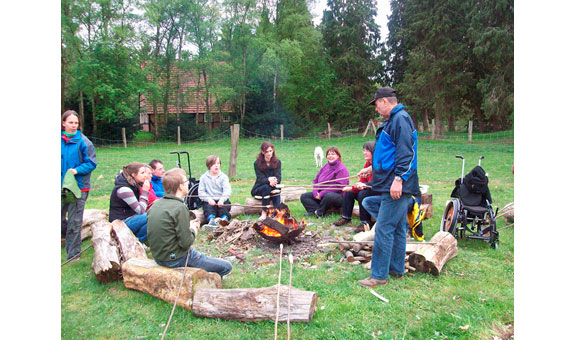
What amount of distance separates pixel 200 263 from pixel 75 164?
1.90m

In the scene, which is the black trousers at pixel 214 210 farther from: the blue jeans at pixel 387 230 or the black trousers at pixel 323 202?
the blue jeans at pixel 387 230

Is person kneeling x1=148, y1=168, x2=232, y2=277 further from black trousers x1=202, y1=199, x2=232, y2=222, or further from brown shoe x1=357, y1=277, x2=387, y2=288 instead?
black trousers x1=202, y1=199, x2=232, y2=222

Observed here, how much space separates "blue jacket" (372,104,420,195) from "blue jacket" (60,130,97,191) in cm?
307

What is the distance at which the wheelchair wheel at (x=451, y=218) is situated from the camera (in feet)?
15.3

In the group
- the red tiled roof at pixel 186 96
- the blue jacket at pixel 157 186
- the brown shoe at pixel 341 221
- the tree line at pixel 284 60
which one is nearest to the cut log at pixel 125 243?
the blue jacket at pixel 157 186

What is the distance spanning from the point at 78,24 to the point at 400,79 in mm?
21055

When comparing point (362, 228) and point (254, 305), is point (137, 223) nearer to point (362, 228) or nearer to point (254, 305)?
point (254, 305)

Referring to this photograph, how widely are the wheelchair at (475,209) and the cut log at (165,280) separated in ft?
9.97

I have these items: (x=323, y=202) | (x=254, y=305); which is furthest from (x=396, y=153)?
(x=323, y=202)

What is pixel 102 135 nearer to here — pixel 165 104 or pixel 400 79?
pixel 165 104

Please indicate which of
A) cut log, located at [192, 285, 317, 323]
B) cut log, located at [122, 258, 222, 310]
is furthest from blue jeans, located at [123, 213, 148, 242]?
cut log, located at [192, 285, 317, 323]

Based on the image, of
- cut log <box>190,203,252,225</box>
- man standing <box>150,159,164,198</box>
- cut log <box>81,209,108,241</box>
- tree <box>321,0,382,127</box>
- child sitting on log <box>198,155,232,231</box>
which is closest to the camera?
cut log <box>81,209,108,241</box>

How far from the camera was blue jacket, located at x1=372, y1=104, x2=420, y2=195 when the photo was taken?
3434mm
